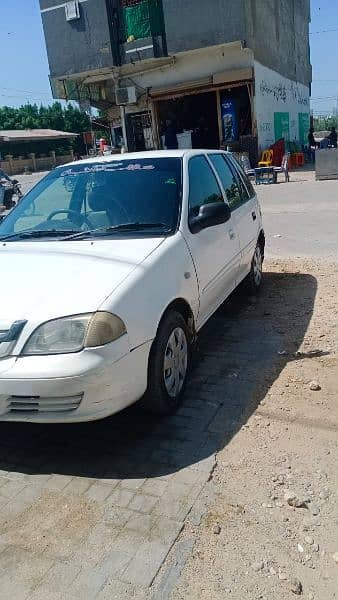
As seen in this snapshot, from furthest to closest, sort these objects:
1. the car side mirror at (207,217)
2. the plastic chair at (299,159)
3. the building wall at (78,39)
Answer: the plastic chair at (299,159), the building wall at (78,39), the car side mirror at (207,217)

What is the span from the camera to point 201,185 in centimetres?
448

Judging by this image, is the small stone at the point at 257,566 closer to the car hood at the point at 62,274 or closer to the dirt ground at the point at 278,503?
the dirt ground at the point at 278,503

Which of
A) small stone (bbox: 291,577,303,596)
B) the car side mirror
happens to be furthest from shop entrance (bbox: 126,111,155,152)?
small stone (bbox: 291,577,303,596)

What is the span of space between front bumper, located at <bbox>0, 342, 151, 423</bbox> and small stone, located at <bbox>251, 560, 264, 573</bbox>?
1.13m

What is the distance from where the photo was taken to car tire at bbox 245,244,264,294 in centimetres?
595

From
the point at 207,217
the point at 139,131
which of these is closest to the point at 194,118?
the point at 139,131

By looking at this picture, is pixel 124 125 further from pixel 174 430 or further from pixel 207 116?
pixel 174 430

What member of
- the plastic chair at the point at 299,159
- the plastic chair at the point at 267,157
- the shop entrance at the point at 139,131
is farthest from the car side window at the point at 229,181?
the shop entrance at the point at 139,131

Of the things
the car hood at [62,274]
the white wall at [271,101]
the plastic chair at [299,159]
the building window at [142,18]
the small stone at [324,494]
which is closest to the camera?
the small stone at [324,494]

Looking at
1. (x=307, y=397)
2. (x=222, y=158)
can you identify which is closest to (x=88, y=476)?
(x=307, y=397)

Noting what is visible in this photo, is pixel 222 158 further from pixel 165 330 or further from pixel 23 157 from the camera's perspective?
pixel 23 157

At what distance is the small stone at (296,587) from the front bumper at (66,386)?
129 cm

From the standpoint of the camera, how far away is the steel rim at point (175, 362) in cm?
343

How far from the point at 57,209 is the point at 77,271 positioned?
1337mm
